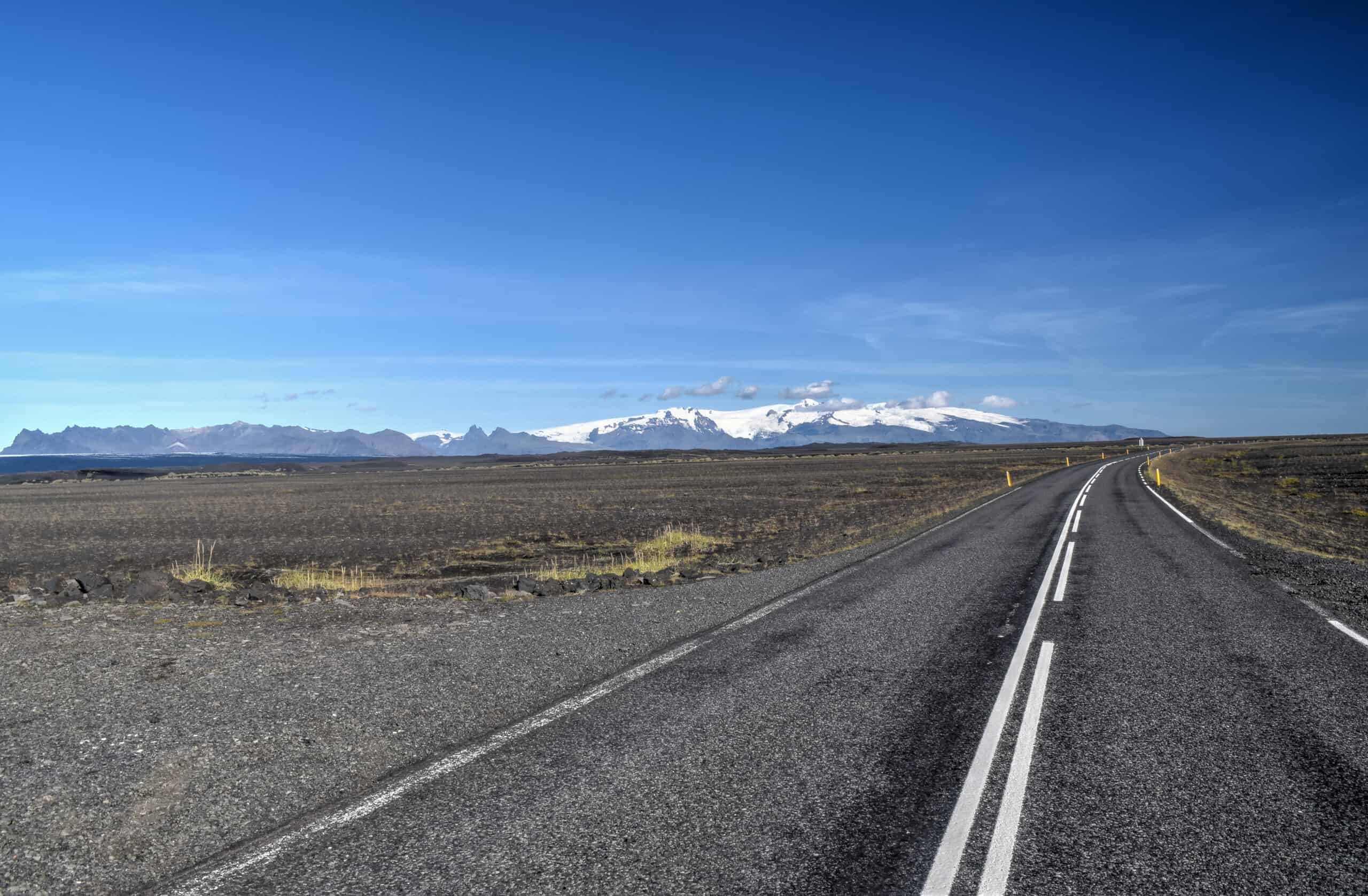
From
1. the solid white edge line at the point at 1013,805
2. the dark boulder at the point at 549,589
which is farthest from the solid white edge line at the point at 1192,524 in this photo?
the dark boulder at the point at 549,589

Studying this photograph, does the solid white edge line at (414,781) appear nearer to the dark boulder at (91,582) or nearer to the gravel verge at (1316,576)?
the gravel verge at (1316,576)

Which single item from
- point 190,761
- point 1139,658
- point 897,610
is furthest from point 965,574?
point 190,761

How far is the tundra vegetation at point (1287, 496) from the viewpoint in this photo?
20.0 metres

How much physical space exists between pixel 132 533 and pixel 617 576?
2691 cm

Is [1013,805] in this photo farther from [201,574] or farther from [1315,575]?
[201,574]

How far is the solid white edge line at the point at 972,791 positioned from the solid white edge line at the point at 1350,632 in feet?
10.7

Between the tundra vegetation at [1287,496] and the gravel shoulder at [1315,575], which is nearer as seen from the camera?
the gravel shoulder at [1315,575]

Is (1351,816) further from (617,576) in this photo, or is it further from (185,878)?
(617,576)

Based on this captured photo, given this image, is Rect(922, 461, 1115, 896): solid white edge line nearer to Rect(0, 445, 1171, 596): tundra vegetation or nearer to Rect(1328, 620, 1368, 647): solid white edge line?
Rect(1328, 620, 1368, 647): solid white edge line

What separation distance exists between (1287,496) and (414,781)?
43353 millimetres

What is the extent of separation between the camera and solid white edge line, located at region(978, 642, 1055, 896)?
12.4 feet

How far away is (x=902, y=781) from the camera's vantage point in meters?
4.91

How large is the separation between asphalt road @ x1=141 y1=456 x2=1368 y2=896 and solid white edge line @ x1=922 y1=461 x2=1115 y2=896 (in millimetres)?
18

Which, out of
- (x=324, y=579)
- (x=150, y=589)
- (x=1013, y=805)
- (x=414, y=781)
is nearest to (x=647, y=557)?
(x=324, y=579)
